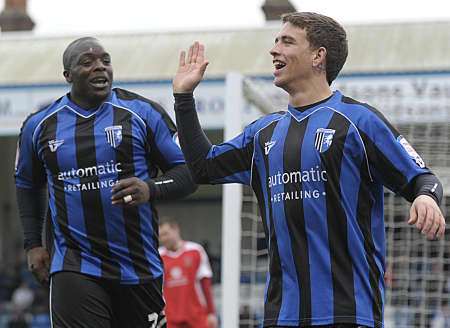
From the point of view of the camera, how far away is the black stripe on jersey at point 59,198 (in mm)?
5570

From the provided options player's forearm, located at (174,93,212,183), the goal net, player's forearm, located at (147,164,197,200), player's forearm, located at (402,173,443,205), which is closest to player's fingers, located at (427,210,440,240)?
player's forearm, located at (402,173,443,205)

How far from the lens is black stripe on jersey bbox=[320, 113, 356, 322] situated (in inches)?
Result: 169

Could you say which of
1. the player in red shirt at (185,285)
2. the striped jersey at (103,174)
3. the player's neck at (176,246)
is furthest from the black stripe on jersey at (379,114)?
the player's neck at (176,246)

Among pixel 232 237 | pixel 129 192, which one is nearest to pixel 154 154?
pixel 129 192

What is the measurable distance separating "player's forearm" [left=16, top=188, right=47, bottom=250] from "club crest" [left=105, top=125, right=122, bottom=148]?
0.55 meters

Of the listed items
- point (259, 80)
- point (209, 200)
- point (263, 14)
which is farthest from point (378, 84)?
point (263, 14)

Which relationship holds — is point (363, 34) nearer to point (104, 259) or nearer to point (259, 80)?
point (259, 80)

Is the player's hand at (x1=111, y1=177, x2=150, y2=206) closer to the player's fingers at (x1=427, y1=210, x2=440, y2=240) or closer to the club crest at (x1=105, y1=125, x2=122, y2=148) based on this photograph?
the club crest at (x1=105, y1=125, x2=122, y2=148)

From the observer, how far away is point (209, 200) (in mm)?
26953

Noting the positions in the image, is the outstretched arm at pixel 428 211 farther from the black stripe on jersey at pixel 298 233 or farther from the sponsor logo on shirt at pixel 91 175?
the sponsor logo on shirt at pixel 91 175

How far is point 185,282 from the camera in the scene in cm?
1188

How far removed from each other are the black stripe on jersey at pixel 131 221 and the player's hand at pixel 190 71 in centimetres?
103

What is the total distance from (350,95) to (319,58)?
10.2 m

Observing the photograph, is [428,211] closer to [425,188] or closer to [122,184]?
[425,188]
